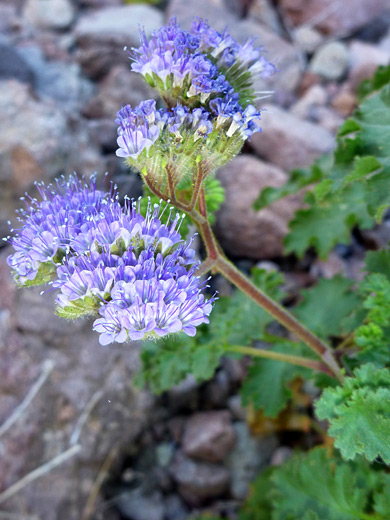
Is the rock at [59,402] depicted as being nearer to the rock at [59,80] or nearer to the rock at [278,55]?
the rock at [59,80]

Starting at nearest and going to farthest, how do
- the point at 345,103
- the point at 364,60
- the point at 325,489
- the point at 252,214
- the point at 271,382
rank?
the point at 325,489 < the point at 271,382 < the point at 252,214 < the point at 345,103 < the point at 364,60

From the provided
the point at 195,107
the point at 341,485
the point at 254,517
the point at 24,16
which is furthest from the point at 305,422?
the point at 24,16

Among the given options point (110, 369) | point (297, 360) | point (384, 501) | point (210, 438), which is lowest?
point (210, 438)

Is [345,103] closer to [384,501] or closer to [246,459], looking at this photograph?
[246,459]

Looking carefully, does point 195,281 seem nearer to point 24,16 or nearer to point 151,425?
point 151,425

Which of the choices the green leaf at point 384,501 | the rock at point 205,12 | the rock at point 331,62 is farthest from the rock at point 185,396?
the rock at point 205,12

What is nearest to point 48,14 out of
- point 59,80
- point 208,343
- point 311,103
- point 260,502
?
point 59,80
